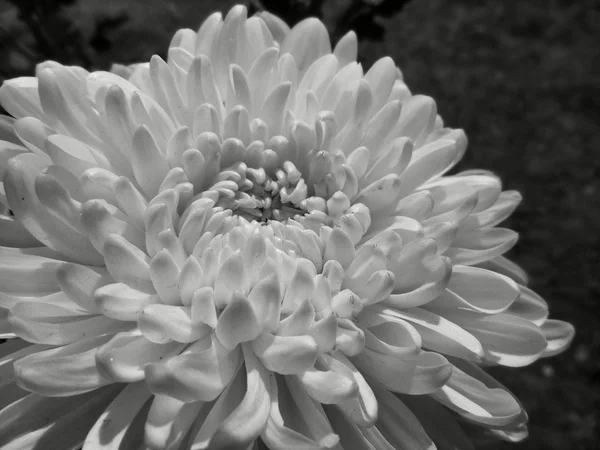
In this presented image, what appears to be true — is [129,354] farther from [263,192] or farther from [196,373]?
[263,192]

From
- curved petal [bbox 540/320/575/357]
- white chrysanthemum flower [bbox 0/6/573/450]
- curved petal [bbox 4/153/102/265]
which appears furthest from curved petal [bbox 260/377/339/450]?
curved petal [bbox 540/320/575/357]

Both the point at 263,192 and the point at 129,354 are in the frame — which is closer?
the point at 129,354

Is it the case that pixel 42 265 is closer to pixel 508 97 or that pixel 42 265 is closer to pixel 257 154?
pixel 257 154

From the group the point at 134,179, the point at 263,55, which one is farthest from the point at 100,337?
the point at 263,55

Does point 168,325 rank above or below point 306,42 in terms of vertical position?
below

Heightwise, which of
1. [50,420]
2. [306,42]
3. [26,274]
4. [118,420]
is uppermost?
[306,42]

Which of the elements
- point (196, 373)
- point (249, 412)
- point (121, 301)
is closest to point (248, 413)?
point (249, 412)

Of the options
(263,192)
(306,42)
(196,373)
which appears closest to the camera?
(196,373)

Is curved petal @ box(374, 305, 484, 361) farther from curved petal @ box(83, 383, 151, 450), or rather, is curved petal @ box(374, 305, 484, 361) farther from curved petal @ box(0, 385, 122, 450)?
curved petal @ box(0, 385, 122, 450)

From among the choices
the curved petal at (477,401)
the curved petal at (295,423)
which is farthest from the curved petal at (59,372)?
the curved petal at (477,401)
